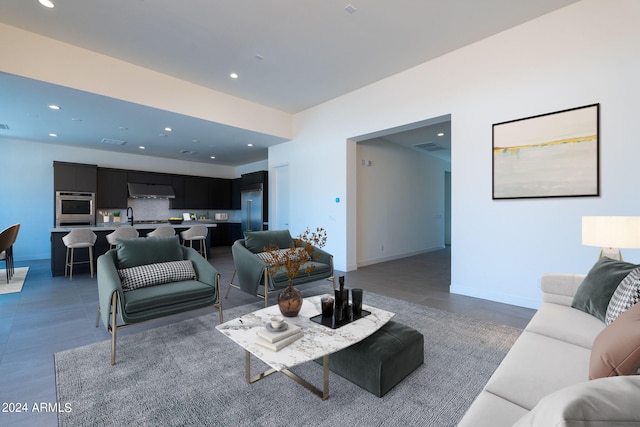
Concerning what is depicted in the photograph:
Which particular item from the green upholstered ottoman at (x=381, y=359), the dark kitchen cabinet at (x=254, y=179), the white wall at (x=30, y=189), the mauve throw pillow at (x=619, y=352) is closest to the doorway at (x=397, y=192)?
the dark kitchen cabinet at (x=254, y=179)

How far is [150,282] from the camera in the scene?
9.35 feet

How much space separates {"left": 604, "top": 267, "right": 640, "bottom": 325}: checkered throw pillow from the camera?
160 centimetres

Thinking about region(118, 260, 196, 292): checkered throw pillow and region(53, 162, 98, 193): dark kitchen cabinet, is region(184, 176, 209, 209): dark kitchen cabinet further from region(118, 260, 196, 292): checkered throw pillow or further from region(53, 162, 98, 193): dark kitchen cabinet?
region(118, 260, 196, 292): checkered throw pillow

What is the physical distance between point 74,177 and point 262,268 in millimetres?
6808

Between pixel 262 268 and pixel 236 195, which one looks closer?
pixel 262 268

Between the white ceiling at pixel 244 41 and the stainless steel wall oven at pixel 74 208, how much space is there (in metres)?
1.89

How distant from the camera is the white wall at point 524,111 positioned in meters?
3.00

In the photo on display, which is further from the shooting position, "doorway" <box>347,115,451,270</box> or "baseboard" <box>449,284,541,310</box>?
"doorway" <box>347,115,451,270</box>

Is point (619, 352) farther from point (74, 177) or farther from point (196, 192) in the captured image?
point (196, 192)

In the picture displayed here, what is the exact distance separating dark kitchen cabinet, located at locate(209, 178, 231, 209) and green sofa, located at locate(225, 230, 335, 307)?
20.7 feet

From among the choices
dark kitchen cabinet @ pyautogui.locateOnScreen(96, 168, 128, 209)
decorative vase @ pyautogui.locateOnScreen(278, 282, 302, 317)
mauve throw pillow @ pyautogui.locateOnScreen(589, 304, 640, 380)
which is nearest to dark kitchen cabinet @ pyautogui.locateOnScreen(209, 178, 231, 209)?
dark kitchen cabinet @ pyautogui.locateOnScreen(96, 168, 128, 209)

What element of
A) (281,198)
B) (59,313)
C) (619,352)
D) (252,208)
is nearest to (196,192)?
(252,208)

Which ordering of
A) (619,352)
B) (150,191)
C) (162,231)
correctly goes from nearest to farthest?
(619,352) → (162,231) → (150,191)

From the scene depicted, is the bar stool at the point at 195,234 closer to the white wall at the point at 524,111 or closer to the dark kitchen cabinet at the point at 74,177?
the dark kitchen cabinet at the point at 74,177
